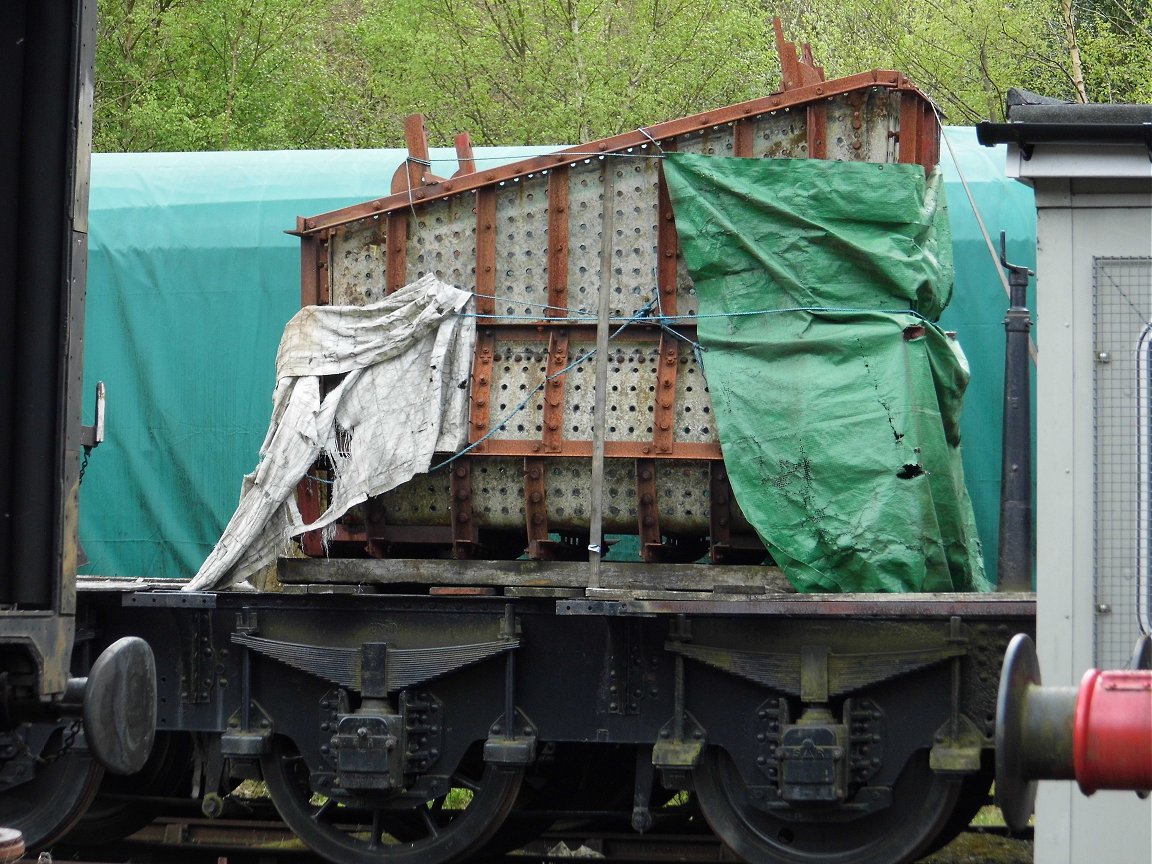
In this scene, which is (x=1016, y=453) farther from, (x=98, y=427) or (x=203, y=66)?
(x=203, y=66)

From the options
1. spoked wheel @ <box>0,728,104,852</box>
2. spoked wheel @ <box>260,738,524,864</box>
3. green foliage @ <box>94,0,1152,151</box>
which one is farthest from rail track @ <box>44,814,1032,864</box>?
green foliage @ <box>94,0,1152,151</box>

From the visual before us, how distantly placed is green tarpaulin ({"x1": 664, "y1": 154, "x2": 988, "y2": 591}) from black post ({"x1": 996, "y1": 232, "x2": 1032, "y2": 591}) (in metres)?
0.78

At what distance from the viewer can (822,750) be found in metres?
7.14

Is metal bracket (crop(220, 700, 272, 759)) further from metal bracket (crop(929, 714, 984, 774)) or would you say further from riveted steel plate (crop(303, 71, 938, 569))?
metal bracket (crop(929, 714, 984, 774))

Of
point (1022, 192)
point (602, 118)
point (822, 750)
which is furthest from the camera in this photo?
point (602, 118)

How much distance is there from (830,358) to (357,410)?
2.54 m

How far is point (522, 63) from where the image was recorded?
68.1 feet

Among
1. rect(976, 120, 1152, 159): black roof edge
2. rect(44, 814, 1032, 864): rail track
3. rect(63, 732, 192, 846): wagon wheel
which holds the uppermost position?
rect(976, 120, 1152, 159): black roof edge

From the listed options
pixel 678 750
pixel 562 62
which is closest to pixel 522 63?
pixel 562 62

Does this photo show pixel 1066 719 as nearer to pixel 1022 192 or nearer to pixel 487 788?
pixel 487 788

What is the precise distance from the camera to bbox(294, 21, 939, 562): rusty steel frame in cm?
769

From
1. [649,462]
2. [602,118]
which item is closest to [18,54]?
[649,462]

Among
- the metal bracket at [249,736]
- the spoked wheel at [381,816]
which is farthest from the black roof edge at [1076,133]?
the metal bracket at [249,736]

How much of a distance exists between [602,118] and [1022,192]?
33.1ft
